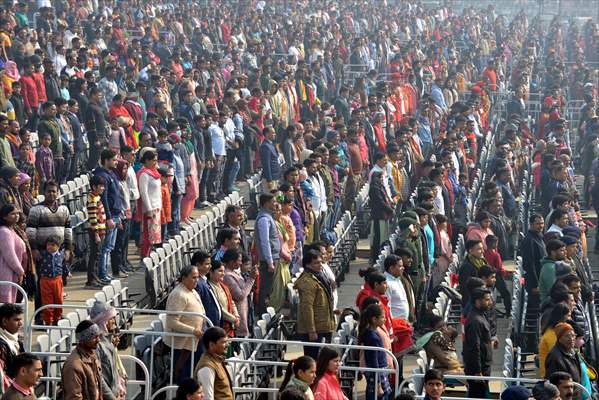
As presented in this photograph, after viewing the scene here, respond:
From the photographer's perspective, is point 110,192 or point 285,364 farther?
point 110,192

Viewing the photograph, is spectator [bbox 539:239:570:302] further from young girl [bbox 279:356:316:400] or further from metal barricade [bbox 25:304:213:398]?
young girl [bbox 279:356:316:400]

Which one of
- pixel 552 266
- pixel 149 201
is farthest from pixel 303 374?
pixel 149 201

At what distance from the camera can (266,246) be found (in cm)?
1761

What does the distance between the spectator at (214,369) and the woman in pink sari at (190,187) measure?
971 cm

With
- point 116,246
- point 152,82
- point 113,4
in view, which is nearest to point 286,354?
point 116,246

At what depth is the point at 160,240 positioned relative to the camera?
2005 cm

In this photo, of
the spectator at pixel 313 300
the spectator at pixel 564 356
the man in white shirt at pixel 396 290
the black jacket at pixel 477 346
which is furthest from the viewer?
the man in white shirt at pixel 396 290

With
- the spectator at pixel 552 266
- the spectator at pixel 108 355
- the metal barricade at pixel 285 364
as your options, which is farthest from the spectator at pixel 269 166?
the spectator at pixel 108 355

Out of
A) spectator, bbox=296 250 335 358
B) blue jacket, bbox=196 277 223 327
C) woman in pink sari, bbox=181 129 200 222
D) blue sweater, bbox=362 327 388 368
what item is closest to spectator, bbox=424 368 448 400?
Result: blue sweater, bbox=362 327 388 368

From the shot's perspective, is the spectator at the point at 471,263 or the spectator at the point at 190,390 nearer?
the spectator at the point at 190,390

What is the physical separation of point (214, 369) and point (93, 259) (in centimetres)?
647

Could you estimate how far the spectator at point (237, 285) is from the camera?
15.7m

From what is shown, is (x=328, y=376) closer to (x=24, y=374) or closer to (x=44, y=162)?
(x=24, y=374)

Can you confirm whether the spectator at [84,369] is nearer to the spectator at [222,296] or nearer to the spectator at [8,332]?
the spectator at [8,332]
